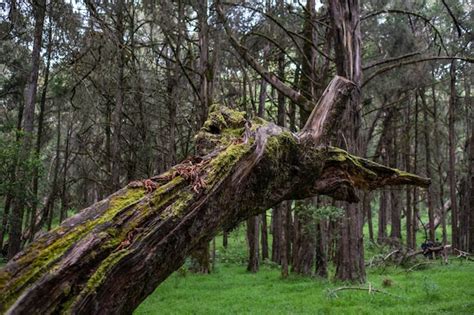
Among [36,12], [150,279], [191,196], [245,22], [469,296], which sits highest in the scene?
[245,22]

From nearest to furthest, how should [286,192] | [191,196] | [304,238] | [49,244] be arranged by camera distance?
1. [49,244]
2. [191,196]
3. [286,192]
4. [304,238]

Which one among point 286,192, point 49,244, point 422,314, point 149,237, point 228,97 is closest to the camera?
point 49,244

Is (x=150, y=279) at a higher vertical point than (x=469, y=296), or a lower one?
higher

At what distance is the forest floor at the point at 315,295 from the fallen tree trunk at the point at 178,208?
6.22 meters

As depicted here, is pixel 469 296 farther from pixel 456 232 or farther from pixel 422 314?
pixel 456 232

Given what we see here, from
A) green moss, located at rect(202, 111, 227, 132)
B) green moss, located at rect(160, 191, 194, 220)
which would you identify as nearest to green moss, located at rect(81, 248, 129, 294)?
green moss, located at rect(160, 191, 194, 220)

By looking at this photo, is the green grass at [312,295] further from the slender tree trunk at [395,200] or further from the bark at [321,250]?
the slender tree trunk at [395,200]

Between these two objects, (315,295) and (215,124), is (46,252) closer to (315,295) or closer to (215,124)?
(215,124)

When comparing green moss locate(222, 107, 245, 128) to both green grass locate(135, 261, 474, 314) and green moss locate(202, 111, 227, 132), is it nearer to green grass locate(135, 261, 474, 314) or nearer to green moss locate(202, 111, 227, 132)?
green moss locate(202, 111, 227, 132)

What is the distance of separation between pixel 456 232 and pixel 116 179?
60.4 ft

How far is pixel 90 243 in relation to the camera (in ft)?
7.80

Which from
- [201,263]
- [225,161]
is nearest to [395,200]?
[201,263]

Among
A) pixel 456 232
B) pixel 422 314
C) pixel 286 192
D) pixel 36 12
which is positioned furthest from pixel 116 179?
pixel 456 232

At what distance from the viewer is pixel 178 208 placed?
108 inches
